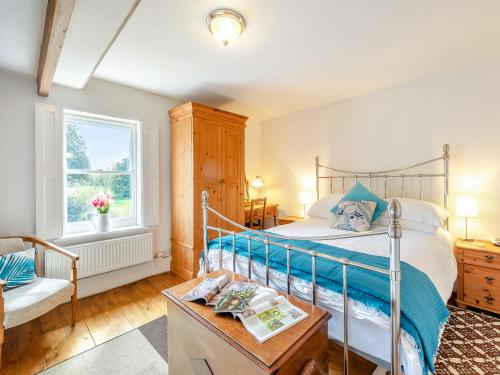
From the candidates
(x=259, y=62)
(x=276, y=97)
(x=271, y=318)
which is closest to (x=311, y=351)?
(x=271, y=318)

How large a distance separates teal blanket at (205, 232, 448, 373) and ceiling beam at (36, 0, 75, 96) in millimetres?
1989

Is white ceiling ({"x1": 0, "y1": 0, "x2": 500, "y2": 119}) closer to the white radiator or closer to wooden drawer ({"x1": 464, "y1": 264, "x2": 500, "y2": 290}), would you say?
the white radiator

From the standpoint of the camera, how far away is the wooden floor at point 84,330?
170 cm

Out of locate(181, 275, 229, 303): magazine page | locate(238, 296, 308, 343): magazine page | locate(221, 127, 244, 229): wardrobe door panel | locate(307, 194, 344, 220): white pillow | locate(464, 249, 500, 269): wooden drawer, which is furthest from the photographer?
locate(221, 127, 244, 229): wardrobe door panel

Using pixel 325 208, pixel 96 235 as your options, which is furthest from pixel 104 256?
pixel 325 208

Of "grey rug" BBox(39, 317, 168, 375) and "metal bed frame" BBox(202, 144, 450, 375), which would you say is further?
"grey rug" BBox(39, 317, 168, 375)

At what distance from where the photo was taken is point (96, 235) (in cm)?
270

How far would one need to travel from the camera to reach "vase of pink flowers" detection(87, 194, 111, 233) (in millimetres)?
2719

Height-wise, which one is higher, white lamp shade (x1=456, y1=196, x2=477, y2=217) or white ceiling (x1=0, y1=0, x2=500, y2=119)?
white ceiling (x1=0, y1=0, x2=500, y2=119)

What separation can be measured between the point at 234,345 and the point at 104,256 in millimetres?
2301

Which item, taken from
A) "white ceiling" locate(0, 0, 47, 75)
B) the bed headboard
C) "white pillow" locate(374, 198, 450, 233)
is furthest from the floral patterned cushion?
"white ceiling" locate(0, 0, 47, 75)

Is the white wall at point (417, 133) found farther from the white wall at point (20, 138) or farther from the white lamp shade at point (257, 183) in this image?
the white wall at point (20, 138)

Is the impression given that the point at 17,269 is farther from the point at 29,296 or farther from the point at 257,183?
the point at 257,183

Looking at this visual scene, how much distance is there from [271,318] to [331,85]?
2.86 metres
